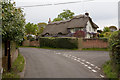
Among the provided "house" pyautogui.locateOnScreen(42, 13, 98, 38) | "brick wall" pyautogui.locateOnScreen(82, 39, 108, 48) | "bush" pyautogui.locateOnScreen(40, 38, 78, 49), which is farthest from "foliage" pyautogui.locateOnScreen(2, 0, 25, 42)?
"house" pyautogui.locateOnScreen(42, 13, 98, 38)

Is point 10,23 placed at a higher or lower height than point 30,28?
lower

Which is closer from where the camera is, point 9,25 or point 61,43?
point 9,25

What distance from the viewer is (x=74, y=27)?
39625 millimetres

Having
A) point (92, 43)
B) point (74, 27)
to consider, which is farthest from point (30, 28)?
point (92, 43)

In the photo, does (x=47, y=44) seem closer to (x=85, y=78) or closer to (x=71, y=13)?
(x=85, y=78)

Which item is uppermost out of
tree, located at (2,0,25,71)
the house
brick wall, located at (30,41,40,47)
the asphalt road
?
the house

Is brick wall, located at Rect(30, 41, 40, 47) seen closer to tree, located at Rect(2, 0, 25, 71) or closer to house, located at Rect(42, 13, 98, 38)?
house, located at Rect(42, 13, 98, 38)

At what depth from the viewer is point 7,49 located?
875 cm

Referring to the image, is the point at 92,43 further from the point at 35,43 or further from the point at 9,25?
the point at 9,25

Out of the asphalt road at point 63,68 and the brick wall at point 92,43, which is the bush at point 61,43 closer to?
the brick wall at point 92,43

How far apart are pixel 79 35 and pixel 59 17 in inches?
1325

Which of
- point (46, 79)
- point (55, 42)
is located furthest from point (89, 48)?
point (46, 79)

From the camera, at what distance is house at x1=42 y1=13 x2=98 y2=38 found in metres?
39.0

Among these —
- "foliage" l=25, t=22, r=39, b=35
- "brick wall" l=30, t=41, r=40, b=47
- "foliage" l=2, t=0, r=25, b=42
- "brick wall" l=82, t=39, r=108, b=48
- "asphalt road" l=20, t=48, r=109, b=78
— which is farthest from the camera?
"foliage" l=25, t=22, r=39, b=35
